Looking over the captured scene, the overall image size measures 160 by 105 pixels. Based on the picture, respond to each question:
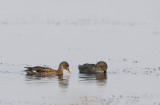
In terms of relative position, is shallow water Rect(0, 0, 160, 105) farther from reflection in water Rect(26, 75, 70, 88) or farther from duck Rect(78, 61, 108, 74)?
duck Rect(78, 61, 108, 74)

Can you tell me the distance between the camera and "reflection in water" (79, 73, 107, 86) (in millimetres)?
21609

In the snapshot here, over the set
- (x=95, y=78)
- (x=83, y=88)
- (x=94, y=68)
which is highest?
(x=94, y=68)

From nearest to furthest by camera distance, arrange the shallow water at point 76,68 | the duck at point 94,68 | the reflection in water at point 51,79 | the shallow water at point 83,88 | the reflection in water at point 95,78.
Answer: the shallow water at point 83,88, the shallow water at point 76,68, the reflection in water at point 51,79, the reflection in water at point 95,78, the duck at point 94,68

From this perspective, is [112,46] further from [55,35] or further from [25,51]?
[55,35]

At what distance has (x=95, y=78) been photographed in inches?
898

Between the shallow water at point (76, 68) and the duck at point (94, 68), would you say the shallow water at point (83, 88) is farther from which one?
the duck at point (94, 68)

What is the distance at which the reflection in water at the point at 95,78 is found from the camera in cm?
2161

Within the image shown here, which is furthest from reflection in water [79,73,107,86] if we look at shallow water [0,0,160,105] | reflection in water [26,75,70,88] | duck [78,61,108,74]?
reflection in water [26,75,70,88]

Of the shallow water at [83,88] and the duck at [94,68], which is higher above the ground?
the duck at [94,68]

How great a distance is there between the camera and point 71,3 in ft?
331

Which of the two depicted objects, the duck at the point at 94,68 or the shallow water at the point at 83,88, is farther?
the duck at the point at 94,68

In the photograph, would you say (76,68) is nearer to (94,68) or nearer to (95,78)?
(94,68)

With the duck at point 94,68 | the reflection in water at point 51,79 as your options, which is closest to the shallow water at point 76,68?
the reflection in water at point 51,79

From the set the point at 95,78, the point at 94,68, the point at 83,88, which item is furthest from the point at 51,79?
the point at 94,68
